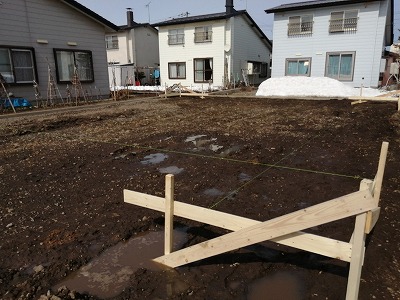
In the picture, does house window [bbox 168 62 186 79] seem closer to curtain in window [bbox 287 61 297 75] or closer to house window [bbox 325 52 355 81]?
curtain in window [bbox 287 61 297 75]

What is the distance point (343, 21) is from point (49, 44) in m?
16.7

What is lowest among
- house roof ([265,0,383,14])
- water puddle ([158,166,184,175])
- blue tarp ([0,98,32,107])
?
water puddle ([158,166,184,175])

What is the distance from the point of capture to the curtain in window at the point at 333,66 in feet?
64.1

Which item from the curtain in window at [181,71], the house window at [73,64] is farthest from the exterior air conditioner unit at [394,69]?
the house window at [73,64]

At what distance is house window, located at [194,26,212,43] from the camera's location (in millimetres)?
23953

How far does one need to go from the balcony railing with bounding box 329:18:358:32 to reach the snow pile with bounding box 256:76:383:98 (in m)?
4.08

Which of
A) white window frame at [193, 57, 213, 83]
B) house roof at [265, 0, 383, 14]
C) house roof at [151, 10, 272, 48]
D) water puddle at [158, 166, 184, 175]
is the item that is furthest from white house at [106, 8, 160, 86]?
water puddle at [158, 166, 184, 175]

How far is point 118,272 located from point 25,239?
3.82 feet

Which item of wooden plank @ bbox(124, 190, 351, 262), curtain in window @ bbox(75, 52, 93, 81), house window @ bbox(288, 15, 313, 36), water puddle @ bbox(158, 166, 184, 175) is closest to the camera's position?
wooden plank @ bbox(124, 190, 351, 262)

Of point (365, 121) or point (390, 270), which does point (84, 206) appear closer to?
point (390, 270)

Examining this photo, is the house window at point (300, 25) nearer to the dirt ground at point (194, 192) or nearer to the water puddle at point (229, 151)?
the dirt ground at point (194, 192)

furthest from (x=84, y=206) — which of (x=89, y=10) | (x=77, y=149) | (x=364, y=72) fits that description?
(x=364, y=72)

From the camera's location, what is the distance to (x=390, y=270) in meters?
2.62

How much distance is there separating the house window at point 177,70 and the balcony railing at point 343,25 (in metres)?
11.4
